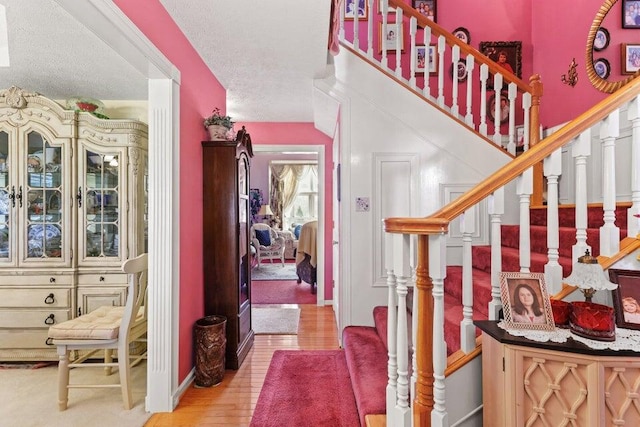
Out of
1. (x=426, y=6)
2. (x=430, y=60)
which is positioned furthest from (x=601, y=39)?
(x=426, y=6)

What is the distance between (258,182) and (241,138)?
20.1 ft

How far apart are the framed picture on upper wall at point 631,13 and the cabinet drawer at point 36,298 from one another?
210 inches

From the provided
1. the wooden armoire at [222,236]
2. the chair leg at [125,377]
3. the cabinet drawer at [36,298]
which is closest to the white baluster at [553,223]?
the wooden armoire at [222,236]

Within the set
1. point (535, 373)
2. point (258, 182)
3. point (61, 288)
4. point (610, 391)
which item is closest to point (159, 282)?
point (61, 288)

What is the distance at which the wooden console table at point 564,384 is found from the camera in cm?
107

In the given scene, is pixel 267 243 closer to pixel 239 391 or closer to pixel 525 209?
pixel 239 391

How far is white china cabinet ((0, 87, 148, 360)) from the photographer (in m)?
2.60

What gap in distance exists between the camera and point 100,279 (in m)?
2.66

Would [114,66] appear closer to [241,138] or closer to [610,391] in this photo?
[241,138]

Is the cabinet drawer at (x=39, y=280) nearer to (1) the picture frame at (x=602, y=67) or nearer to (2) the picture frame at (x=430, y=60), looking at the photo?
(2) the picture frame at (x=430, y=60)

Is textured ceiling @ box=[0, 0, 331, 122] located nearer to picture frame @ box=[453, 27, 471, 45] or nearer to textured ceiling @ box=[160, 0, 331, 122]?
textured ceiling @ box=[160, 0, 331, 122]

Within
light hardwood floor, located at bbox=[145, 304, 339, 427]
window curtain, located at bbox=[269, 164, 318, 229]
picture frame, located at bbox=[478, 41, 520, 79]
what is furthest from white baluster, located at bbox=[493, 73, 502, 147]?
window curtain, located at bbox=[269, 164, 318, 229]

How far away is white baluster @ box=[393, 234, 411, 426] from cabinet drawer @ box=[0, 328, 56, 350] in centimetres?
297

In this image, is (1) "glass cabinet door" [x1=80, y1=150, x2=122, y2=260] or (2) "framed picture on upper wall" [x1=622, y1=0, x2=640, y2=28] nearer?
(2) "framed picture on upper wall" [x1=622, y1=0, x2=640, y2=28]
